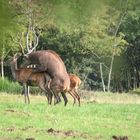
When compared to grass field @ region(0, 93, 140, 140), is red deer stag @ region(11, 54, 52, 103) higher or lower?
higher

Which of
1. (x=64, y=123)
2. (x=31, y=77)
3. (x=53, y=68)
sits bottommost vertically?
(x=64, y=123)

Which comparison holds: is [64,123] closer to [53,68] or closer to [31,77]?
[53,68]

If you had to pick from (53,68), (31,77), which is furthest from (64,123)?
(31,77)

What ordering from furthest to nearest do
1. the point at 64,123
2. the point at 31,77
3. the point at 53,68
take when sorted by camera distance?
the point at 31,77 < the point at 53,68 < the point at 64,123

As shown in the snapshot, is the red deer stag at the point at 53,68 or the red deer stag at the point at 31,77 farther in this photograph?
the red deer stag at the point at 31,77

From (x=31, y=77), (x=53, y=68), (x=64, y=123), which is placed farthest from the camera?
(x=31, y=77)

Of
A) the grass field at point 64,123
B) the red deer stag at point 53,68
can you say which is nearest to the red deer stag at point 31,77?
the red deer stag at point 53,68

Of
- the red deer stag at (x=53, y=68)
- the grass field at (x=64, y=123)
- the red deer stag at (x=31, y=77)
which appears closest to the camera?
the grass field at (x=64, y=123)

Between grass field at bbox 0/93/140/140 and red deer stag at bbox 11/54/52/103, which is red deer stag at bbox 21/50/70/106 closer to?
red deer stag at bbox 11/54/52/103

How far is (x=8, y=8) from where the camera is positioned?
1.85 m

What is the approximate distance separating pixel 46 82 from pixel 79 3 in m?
13.8

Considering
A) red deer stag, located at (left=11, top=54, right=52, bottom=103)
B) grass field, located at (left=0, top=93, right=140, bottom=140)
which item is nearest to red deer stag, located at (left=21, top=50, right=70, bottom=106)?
red deer stag, located at (left=11, top=54, right=52, bottom=103)

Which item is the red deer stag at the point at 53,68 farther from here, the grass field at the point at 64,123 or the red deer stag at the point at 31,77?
the grass field at the point at 64,123

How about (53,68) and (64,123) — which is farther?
(53,68)
